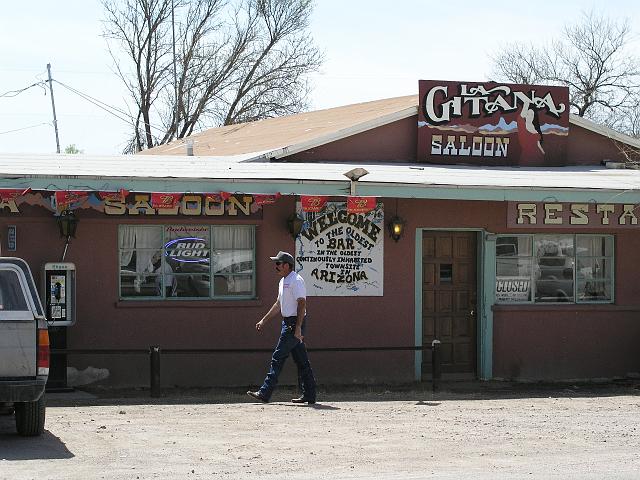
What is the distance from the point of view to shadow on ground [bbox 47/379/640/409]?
539 inches

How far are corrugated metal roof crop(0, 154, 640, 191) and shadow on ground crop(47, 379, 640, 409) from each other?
8.95 ft

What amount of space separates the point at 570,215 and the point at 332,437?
22.4 feet

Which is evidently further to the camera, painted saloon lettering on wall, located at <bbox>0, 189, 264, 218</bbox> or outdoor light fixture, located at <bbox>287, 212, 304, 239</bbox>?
outdoor light fixture, located at <bbox>287, 212, 304, 239</bbox>

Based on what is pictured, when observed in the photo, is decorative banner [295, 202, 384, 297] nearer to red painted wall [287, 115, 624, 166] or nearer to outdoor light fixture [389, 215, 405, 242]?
outdoor light fixture [389, 215, 405, 242]

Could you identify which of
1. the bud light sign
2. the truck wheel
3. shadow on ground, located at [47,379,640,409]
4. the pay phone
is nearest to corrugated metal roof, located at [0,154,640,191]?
the bud light sign

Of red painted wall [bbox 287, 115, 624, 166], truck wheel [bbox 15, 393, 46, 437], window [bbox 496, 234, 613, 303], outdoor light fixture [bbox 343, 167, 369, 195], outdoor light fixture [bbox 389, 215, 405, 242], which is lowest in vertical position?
truck wheel [bbox 15, 393, 46, 437]

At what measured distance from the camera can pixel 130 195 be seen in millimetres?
14711

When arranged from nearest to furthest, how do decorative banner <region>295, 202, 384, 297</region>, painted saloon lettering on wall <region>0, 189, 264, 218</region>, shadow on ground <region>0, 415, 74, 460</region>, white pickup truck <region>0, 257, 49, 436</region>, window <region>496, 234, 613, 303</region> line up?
shadow on ground <region>0, 415, 74, 460</region> → white pickup truck <region>0, 257, 49, 436</region> → painted saloon lettering on wall <region>0, 189, 264, 218</region> → decorative banner <region>295, 202, 384, 297</region> → window <region>496, 234, 613, 303</region>

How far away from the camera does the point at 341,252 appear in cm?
1584

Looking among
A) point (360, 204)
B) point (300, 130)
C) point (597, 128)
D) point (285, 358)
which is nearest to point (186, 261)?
point (360, 204)

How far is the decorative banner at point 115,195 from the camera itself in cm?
1412

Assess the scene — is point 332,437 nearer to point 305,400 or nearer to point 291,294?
point 305,400

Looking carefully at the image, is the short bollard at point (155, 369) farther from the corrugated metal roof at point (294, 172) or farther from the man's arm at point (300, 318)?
the corrugated metal roof at point (294, 172)

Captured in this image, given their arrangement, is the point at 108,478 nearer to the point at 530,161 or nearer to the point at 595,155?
the point at 530,161
